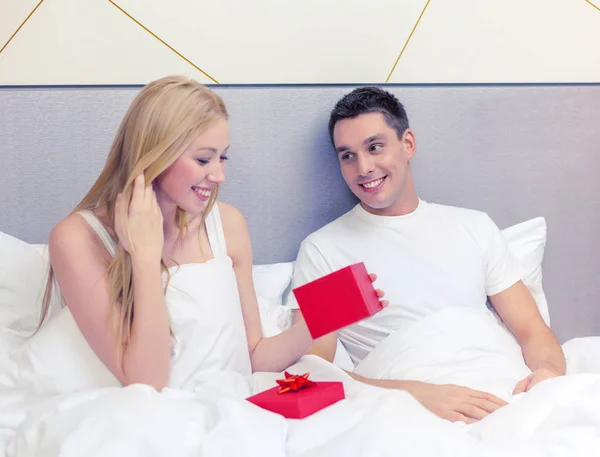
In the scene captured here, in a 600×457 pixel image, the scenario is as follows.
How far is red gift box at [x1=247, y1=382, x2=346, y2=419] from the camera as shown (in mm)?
1114

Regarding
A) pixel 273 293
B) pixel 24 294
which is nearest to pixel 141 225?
pixel 24 294

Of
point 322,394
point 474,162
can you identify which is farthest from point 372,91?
point 322,394

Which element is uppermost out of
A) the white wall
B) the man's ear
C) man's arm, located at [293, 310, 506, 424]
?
the white wall

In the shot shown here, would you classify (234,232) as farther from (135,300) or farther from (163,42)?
(163,42)

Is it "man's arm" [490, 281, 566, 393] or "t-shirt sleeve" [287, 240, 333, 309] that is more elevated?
"t-shirt sleeve" [287, 240, 333, 309]

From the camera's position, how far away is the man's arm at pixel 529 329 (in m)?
1.55

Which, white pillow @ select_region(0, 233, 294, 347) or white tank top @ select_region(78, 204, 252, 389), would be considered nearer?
white tank top @ select_region(78, 204, 252, 389)

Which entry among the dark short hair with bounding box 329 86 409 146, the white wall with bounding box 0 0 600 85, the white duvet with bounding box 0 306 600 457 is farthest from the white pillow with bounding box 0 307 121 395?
the dark short hair with bounding box 329 86 409 146

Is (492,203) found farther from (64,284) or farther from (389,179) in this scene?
(64,284)

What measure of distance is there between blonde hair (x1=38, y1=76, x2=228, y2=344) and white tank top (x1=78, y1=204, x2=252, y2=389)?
0.17ft

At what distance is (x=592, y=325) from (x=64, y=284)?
1.51 m

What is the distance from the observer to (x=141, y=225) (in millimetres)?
1307

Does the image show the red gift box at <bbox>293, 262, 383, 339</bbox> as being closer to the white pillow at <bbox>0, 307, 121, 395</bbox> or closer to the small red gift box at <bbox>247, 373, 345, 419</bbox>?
the small red gift box at <bbox>247, 373, 345, 419</bbox>

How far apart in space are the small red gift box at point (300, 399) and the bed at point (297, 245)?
25 mm
